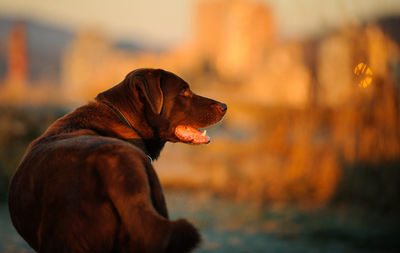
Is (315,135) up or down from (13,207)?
down

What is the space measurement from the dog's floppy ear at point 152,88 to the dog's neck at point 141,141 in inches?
6.9

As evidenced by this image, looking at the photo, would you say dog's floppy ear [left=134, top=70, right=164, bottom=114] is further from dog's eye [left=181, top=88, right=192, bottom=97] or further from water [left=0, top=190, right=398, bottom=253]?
water [left=0, top=190, right=398, bottom=253]

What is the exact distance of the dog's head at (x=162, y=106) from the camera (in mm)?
2684

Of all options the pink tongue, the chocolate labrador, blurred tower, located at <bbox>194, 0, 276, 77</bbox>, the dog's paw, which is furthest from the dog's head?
blurred tower, located at <bbox>194, 0, 276, 77</bbox>

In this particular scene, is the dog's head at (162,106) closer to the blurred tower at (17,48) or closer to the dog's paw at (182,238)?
the dog's paw at (182,238)

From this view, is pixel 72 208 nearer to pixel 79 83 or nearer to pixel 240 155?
pixel 240 155

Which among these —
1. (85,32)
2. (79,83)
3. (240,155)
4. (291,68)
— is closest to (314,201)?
(240,155)

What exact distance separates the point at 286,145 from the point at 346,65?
202cm

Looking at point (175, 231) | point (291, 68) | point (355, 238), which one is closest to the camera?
point (175, 231)

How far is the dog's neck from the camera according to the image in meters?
2.55

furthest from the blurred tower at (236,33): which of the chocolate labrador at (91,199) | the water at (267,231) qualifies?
the chocolate labrador at (91,199)

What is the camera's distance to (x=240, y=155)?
37.4 ft

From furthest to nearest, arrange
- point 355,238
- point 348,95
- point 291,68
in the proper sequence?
point 291,68 < point 348,95 < point 355,238

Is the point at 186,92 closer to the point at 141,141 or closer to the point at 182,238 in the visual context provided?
the point at 141,141
